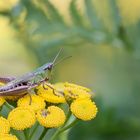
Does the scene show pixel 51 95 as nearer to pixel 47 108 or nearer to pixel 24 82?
pixel 47 108

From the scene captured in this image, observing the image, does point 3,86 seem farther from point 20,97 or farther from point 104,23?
point 104,23

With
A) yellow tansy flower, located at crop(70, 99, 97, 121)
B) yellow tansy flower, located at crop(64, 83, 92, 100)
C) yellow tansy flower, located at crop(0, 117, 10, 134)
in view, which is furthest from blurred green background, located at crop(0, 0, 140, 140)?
yellow tansy flower, located at crop(0, 117, 10, 134)

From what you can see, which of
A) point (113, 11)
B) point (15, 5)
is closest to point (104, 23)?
point (113, 11)

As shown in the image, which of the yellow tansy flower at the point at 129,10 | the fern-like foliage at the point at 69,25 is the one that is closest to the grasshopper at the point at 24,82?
the fern-like foliage at the point at 69,25

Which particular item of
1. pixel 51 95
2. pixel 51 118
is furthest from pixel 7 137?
pixel 51 95

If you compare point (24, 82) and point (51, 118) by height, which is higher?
point (24, 82)

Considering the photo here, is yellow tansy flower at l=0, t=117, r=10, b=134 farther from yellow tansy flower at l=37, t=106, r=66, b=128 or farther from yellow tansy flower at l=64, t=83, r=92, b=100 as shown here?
yellow tansy flower at l=64, t=83, r=92, b=100
